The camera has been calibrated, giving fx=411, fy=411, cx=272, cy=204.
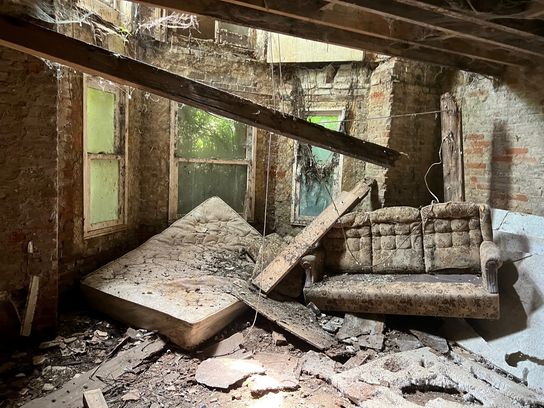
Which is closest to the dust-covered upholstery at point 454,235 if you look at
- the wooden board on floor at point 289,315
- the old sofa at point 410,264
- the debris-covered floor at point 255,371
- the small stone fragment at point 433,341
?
the old sofa at point 410,264

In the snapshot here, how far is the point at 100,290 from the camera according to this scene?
3.84 meters

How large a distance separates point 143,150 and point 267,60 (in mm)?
2030

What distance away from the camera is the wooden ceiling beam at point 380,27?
2701 mm

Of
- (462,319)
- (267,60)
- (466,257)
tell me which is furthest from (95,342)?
(267,60)

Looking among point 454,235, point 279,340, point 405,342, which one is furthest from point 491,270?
point 279,340

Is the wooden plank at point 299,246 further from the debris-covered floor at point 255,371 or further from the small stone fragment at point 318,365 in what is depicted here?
the small stone fragment at point 318,365

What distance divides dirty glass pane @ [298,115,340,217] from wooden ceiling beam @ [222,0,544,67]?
1.97 m

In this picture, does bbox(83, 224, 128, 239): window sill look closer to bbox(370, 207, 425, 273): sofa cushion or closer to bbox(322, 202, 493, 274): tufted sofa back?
bbox(322, 202, 493, 274): tufted sofa back

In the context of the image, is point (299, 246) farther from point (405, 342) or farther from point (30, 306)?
point (30, 306)

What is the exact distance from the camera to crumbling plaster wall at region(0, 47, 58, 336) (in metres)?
3.05

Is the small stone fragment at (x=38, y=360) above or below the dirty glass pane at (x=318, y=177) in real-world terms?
below

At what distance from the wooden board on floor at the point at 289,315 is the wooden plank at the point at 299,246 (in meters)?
0.14

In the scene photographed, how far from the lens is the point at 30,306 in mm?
3273

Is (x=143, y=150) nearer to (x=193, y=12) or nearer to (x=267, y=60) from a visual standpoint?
(x=267, y=60)
